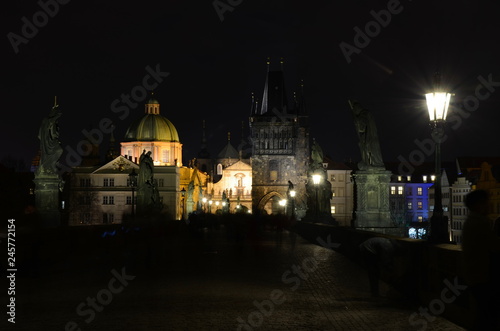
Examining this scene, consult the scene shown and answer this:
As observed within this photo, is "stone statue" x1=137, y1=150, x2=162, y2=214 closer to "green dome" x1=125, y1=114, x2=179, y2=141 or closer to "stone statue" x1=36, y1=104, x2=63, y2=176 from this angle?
"stone statue" x1=36, y1=104, x2=63, y2=176

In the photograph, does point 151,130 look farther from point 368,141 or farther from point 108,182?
point 368,141

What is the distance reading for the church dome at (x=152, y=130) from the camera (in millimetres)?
128875

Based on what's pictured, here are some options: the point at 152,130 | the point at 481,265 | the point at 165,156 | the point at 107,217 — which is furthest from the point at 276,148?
the point at 481,265

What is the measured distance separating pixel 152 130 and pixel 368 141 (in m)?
110

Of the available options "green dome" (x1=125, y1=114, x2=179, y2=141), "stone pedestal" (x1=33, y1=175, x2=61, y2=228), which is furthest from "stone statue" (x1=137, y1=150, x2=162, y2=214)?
"green dome" (x1=125, y1=114, x2=179, y2=141)

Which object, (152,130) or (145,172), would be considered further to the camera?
(152,130)

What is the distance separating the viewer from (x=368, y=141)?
21.4 metres

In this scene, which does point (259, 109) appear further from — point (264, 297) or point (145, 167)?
point (264, 297)

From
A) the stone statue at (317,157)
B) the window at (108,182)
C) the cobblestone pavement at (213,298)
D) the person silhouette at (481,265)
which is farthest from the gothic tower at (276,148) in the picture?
the person silhouette at (481,265)

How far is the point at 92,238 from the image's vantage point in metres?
25.6

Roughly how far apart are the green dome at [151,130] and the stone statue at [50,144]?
345 feet

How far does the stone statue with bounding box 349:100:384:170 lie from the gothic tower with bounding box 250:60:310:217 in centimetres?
9950

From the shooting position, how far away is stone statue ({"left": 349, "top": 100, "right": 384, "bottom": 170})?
21.4m

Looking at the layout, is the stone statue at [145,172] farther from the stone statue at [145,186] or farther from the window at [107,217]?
the window at [107,217]
